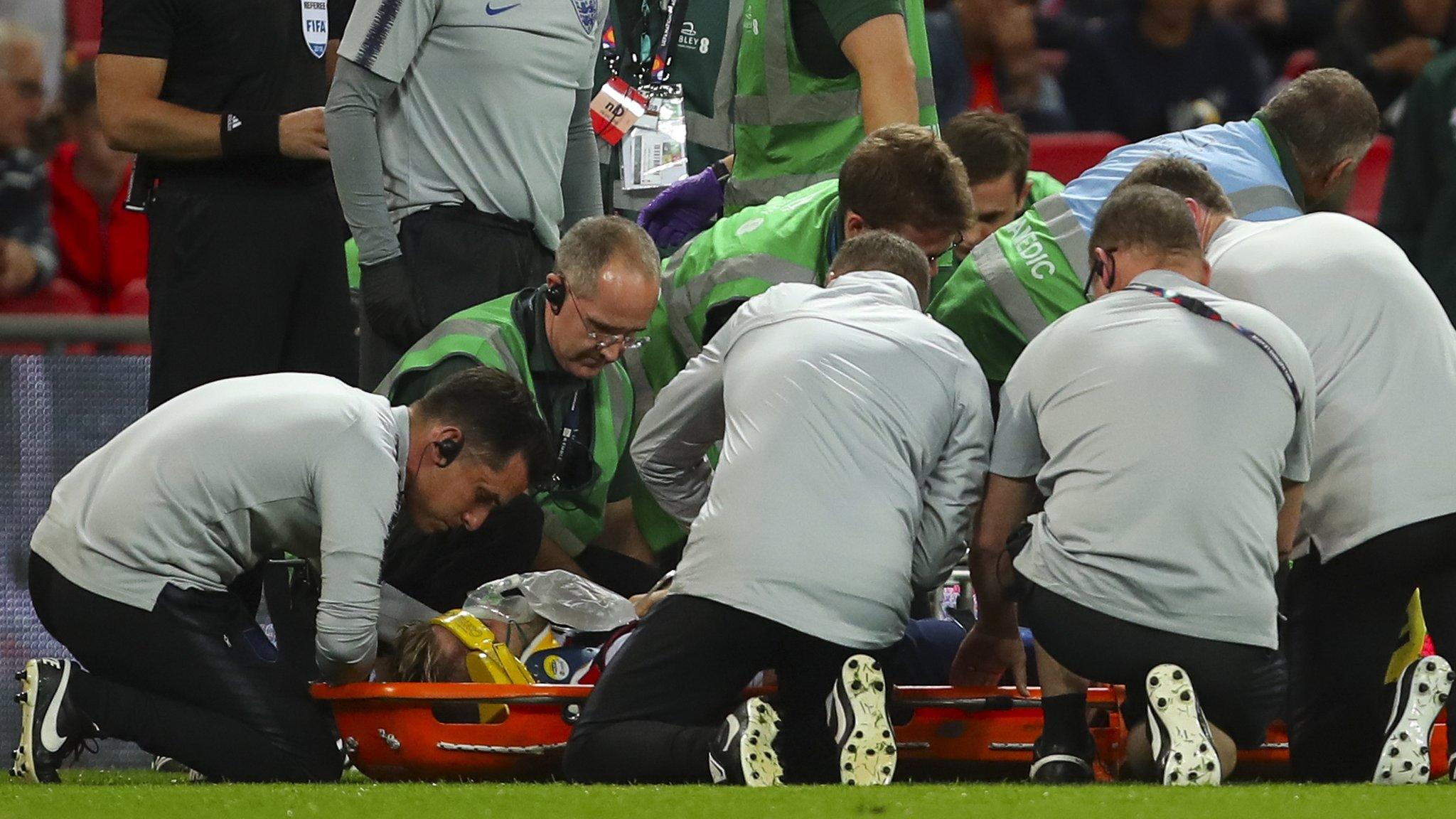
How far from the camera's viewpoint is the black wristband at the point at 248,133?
213 inches

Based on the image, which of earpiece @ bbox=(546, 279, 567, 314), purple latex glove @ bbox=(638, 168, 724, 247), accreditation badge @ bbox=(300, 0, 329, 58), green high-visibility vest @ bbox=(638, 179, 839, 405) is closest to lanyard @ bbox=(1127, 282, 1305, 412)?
green high-visibility vest @ bbox=(638, 179, 839, 405)

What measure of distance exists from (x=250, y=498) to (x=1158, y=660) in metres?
1.84

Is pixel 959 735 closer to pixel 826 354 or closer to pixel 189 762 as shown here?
pixel 826 354

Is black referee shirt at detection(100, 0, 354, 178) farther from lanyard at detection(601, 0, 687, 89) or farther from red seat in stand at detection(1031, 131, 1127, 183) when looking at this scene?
red seat in stand at detection(1031, 131, 1127, 183)

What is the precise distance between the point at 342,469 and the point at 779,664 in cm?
97

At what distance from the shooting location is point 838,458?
4.18 m

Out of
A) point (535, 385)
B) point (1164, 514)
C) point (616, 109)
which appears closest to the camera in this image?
point (1164, 514)

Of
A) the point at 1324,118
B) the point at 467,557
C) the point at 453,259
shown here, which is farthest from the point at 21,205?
the point at 1324,118

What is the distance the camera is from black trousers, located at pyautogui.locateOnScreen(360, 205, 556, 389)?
206 inches

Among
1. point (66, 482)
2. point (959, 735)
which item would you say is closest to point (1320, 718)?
point (959, 735)

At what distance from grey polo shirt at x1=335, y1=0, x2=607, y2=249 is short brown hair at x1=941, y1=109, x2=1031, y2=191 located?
1.19 meters

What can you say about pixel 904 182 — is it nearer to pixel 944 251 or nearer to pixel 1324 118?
pixel 944 251

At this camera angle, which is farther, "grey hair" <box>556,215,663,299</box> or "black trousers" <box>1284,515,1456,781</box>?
"grey hair" <box>556,215,663,299</box>

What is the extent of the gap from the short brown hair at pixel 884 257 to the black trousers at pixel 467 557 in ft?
3.49
